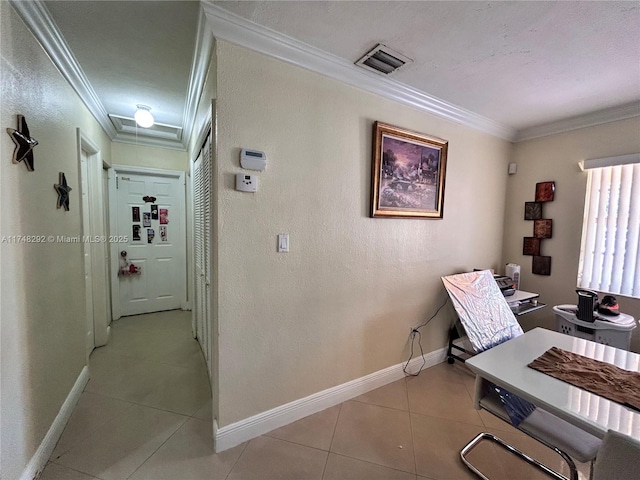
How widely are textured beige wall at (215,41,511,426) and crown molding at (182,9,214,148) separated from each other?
0.16 metres

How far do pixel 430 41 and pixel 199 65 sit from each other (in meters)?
1.47

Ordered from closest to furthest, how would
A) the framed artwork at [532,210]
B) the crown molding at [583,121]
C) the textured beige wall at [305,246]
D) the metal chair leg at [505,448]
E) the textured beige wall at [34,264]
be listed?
the textured beige wall at [34,264], the metal chair leg at [505,448], the textured beige wall at [305,246], the crown molding at [583,121], the framed artwork at [532,210]

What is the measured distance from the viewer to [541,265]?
2846 millimetres

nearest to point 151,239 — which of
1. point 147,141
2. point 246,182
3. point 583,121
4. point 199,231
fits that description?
point 147,141

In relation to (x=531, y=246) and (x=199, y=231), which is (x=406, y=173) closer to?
(x=531, y=246)

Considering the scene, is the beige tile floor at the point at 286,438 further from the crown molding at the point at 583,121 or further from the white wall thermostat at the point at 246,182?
the crown molding at the point at 583,121

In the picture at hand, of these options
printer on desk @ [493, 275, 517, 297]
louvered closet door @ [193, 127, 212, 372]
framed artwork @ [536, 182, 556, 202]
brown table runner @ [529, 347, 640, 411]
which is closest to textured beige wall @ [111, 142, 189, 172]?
louvered closet door @ [193, 127, 212, 372]

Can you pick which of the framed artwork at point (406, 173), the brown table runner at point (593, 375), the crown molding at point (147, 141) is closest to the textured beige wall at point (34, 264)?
the crown molding at point (147, 141)

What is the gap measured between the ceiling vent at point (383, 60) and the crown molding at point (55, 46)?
1.75 meters

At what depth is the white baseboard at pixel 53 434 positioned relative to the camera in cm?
136

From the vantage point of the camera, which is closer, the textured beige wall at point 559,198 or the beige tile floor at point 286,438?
the beige tile floor at point 286,438

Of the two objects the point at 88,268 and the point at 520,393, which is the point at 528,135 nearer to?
the point at 520,393

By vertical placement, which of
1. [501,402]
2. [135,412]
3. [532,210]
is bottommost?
[135,412]

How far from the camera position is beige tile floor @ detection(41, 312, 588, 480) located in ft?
4.74
